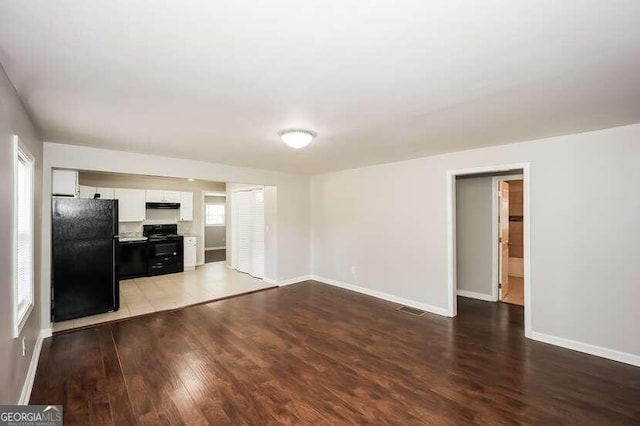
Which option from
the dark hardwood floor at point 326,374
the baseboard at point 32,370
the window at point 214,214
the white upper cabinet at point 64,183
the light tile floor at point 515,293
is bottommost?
the dark hardwood floor at point 326,374

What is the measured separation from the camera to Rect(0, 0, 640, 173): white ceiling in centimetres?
128

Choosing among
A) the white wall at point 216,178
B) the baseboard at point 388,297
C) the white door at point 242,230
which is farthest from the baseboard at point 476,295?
the white door at point 242,230

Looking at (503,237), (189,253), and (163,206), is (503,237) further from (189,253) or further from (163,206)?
(163,206)

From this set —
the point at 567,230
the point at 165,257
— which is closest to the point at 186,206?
the point at 165,257

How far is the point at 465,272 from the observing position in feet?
17.4

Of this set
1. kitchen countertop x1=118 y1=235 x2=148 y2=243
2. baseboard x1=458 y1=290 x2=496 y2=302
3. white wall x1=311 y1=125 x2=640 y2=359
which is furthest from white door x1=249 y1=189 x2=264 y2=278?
baseboard x1=458 y1=290 x2=496 y2=302

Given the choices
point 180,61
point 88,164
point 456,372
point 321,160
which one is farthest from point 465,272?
point 88,164

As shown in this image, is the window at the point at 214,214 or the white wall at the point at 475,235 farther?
the window at the point at 214,214

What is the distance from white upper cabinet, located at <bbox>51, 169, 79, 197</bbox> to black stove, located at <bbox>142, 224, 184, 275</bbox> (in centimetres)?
285

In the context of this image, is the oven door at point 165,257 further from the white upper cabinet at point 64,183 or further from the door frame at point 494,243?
the door frame at point 494,243

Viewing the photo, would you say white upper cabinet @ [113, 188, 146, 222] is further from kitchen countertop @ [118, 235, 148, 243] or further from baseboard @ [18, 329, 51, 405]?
baseboard @ [18, 329, 51, 405]

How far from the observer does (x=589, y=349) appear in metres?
3.11

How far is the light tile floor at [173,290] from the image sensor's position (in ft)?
14.0

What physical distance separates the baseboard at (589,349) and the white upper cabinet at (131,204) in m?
7.85
